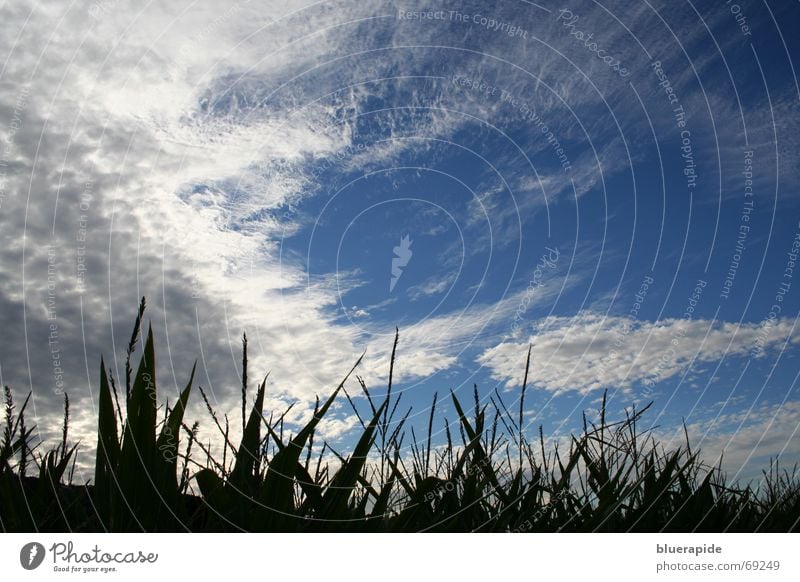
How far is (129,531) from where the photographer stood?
3.02 m

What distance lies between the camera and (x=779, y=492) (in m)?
5.79
